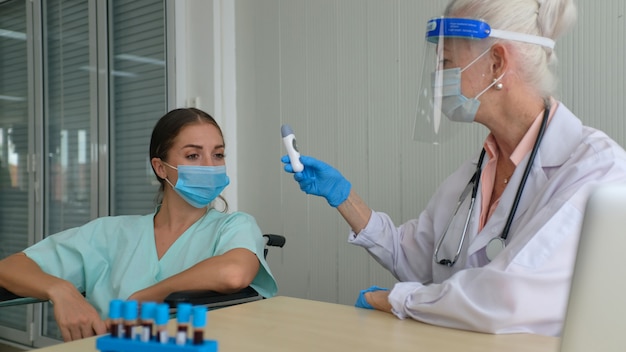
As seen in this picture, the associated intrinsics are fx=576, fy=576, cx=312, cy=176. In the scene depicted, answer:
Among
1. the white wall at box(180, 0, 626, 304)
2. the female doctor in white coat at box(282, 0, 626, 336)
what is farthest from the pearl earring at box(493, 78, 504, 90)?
the white wall at box(180, 0, 626, 304)

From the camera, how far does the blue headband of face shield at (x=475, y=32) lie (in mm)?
1381

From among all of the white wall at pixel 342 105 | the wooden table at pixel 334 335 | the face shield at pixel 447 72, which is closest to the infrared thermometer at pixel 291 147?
the face shield at pixel 447 72

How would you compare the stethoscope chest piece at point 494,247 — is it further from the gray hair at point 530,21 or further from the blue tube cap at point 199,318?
the blue tube cap at point 199,318

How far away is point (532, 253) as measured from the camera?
1.06 meters

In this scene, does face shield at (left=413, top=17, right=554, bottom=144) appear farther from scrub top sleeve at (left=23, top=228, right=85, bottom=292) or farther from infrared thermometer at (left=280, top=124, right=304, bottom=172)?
scrub top sleeve at (left=23, top=228, right=85, bottom=292)

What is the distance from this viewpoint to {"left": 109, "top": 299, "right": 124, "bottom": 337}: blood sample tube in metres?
0.60

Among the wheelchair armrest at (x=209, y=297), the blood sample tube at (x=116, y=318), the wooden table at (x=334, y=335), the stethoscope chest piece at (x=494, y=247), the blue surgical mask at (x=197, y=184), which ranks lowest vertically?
the wheelchair armrest at (x=209, y=297)

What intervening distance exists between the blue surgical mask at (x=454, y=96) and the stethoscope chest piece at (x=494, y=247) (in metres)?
0.34

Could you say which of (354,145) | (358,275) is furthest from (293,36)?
(358,275)

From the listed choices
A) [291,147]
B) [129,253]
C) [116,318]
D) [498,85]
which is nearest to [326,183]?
[291,147]

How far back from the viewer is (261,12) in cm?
286

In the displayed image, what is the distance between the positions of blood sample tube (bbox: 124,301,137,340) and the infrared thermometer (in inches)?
33.8

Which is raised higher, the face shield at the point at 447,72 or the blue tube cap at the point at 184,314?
the face shield at the point at 447,72

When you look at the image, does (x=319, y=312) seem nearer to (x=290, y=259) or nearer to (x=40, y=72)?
(x=290, y=259)
